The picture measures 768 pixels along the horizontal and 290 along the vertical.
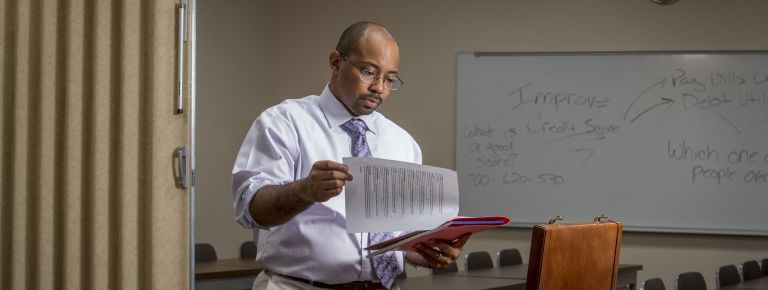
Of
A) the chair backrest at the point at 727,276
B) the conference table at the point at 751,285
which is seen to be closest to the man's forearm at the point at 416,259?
the conference table at the point at 751,285

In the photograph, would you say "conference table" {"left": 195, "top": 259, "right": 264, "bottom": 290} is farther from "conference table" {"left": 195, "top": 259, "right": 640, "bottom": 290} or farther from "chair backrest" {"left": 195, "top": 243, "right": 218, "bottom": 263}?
"chair backrest" {"left": 195, "top": 243, "right": 218, "bottom": 263}

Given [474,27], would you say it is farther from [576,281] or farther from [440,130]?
[576,281]

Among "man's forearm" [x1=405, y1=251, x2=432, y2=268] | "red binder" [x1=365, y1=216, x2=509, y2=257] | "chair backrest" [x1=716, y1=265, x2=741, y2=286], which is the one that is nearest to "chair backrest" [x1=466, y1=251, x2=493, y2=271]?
"chair backrest" [x1=716, y1=265, x2=741, y2=286]

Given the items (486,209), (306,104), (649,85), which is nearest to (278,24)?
(486,209)

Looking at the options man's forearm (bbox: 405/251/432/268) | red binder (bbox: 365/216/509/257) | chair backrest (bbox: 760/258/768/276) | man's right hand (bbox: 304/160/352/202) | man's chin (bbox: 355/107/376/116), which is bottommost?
chair backrest (bbox: 760/258/768/276)

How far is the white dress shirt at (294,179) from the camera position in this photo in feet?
7.70

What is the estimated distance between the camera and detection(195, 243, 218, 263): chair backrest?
638cm

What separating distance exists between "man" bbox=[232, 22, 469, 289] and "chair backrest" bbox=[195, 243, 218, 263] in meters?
3.94

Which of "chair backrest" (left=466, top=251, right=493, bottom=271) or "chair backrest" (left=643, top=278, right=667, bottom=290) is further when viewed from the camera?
"chair backrest" (left=466, top=251, right=493, bottom=271)

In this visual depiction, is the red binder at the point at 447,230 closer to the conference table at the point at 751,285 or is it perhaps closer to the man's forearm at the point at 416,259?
the man's forearm at the point at 416,259

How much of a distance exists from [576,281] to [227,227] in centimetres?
566

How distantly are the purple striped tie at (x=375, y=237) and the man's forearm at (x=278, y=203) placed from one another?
343mm

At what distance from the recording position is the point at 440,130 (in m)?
8.14

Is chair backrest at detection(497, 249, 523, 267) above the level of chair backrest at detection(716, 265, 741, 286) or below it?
below
